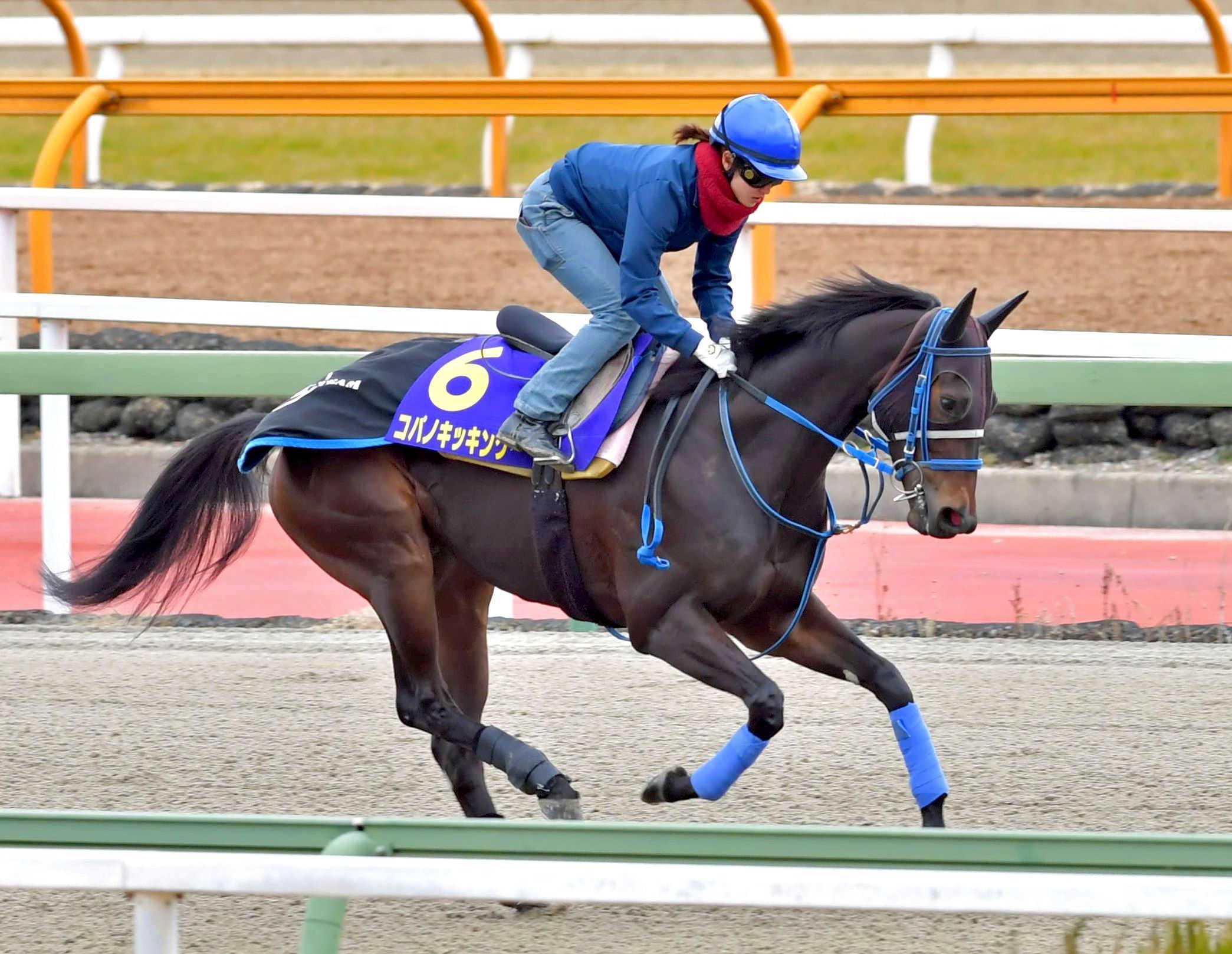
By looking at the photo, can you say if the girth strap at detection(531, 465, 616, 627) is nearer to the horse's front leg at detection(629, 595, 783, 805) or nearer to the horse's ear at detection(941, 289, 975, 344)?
the horse's front leg at detection(629, 595, 783, 805)

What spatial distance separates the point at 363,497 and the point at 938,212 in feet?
8.20

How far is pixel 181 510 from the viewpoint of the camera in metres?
4.43

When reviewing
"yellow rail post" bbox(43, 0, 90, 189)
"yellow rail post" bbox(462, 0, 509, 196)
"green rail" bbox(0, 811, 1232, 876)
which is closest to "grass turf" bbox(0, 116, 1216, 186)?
"yellow rail post" bbox(462, 0, 509, 196)

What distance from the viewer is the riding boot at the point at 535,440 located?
393cm

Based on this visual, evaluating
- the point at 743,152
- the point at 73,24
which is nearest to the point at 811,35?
the point at 73,24

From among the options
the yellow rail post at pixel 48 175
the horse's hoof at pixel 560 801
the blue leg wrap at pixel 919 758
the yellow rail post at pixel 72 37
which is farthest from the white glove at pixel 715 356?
the yellow rail post at pixel 72 37

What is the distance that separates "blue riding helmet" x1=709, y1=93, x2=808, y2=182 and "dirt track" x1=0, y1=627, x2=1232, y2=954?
153 cm

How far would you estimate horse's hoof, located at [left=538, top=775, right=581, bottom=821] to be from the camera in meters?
3.76

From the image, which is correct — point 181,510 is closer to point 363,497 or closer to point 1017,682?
point 363,497

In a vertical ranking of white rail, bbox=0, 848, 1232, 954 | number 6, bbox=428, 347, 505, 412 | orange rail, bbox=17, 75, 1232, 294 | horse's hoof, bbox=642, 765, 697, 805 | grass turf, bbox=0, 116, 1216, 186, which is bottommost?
horse's hoof, bbox=642, 765, 697, 805

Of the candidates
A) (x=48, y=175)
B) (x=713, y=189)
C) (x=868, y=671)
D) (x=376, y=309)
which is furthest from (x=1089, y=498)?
(x=48, y=175)

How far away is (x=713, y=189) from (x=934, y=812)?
145 cm

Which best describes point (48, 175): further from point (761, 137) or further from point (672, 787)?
point (672, 787)

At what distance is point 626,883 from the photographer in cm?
205
